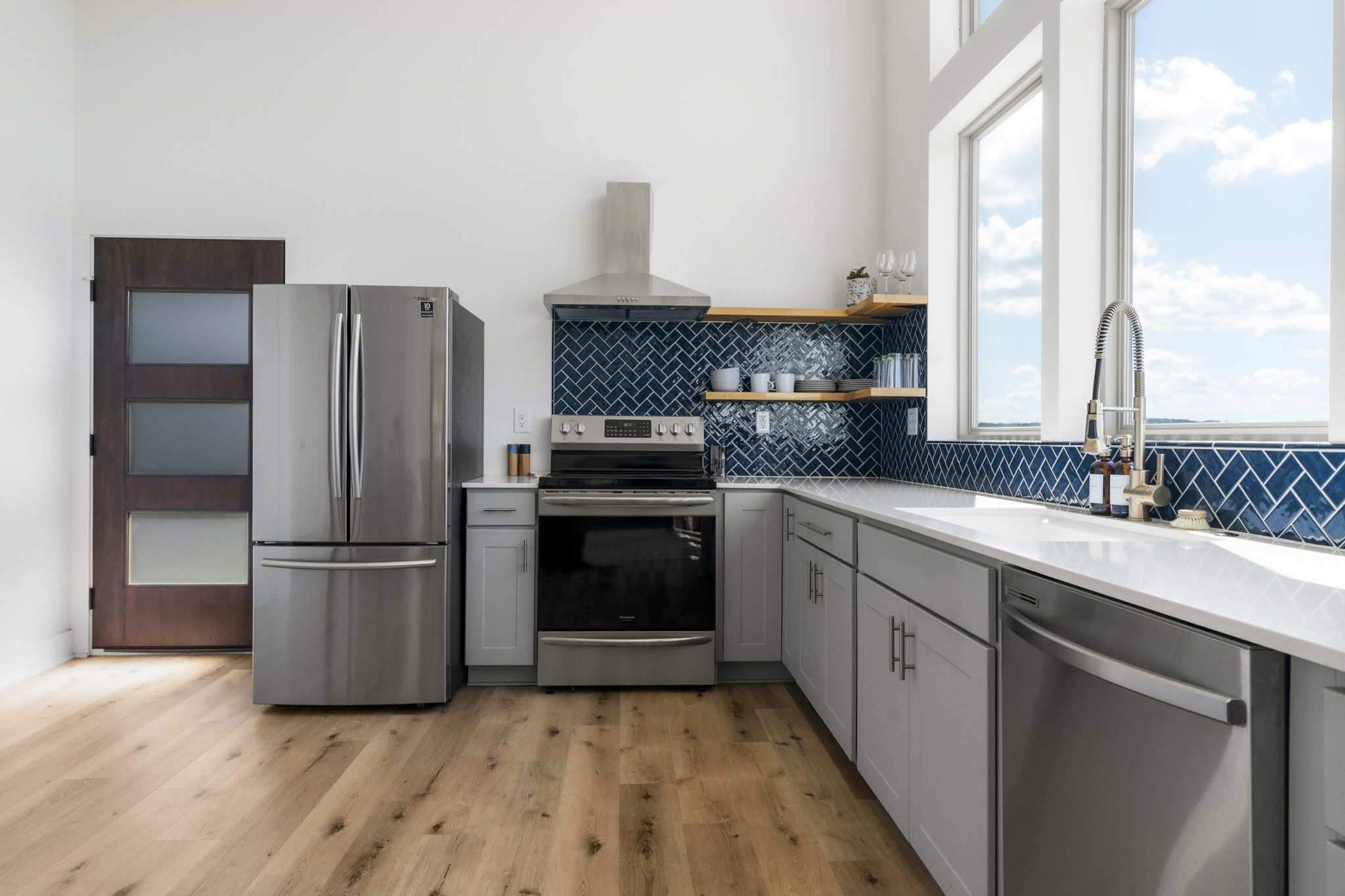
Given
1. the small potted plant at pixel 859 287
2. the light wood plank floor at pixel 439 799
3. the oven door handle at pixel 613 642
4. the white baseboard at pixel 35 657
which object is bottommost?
the light wood plank floor at pixel 439 799

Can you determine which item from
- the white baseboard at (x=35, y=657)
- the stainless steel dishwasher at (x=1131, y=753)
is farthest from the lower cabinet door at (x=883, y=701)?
the white baseboard at (x=35, y=657)

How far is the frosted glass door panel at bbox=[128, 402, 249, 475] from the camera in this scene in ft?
11.4

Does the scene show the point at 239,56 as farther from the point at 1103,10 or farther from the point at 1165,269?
the point at 1165,269

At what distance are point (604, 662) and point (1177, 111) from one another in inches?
106

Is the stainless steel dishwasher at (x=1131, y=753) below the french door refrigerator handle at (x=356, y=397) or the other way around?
below

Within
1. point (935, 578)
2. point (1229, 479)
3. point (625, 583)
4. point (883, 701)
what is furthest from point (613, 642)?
point (1229, 479)

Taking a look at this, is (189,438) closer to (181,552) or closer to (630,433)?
(181,552)

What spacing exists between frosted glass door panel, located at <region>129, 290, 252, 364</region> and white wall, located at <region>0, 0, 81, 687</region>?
31 centimetres

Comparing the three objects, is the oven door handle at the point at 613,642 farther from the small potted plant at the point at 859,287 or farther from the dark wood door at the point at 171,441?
the small potted plant at the point at 859,287

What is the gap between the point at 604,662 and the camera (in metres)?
3.02

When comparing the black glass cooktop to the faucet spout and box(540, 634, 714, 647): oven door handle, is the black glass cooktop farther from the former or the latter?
the faucet spout

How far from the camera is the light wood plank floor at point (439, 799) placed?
1.74 metres

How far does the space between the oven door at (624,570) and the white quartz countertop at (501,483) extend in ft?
0.44

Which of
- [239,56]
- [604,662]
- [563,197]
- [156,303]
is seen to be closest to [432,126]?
[563,197]
